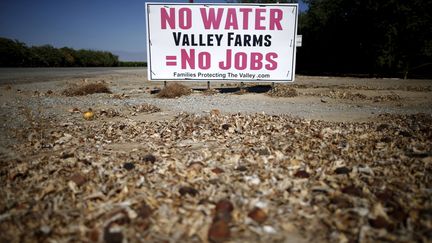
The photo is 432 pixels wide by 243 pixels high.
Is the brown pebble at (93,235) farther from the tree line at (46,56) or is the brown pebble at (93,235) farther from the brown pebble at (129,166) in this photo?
the tree line at (46,56)

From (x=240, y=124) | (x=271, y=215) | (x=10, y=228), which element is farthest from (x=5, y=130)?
(x=271, y=215)

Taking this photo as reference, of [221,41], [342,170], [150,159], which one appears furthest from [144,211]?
[221,41]

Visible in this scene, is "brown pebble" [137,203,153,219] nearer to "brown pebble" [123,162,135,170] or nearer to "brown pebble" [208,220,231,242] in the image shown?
"brown pebble" [208,220,231,242]

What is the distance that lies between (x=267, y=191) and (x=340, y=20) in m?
23.1

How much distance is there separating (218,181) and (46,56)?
46.6 m

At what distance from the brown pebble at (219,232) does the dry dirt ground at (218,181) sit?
1 cm

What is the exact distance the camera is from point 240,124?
5770mm

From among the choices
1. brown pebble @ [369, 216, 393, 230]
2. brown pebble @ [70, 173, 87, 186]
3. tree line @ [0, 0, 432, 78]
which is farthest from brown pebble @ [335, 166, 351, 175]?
tree line @ [0, 0, 432, 78]

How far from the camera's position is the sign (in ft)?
36.7

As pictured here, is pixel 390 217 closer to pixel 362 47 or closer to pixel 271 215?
pixel 271 215

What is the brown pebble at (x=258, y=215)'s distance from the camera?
2498 mm

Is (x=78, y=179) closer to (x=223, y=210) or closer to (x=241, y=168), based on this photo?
(x=223, y=210)

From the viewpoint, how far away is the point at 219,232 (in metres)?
2.32

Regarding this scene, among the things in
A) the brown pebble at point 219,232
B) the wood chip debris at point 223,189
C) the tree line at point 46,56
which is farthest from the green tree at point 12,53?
the brown pebble at point 219,232
